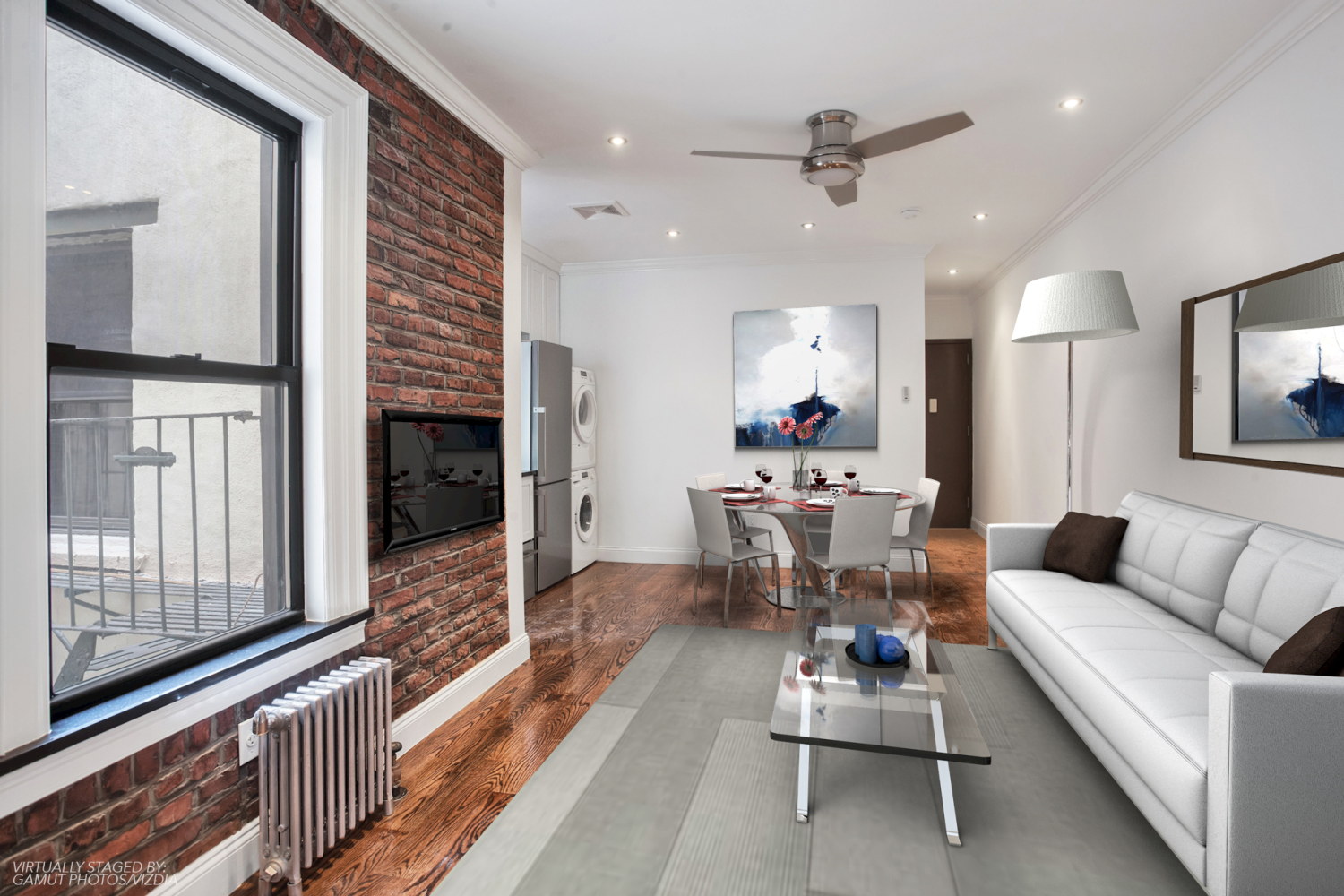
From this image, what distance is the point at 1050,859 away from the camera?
1.82 m

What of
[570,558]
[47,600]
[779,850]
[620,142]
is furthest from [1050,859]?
[570,558]

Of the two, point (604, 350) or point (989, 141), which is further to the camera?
point (604, 350)

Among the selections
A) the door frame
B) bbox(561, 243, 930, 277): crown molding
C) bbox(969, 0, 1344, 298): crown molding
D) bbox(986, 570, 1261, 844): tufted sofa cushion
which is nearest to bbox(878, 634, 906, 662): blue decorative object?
bbox(986, 570, 1261, 844): tufted sofa cushion

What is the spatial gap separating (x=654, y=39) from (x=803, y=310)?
10.8ft

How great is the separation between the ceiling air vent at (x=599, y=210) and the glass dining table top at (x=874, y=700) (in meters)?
2.93

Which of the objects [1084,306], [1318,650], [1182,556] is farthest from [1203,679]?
[1084,306]

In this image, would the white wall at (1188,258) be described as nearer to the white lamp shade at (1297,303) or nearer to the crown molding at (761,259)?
the white lamp shade at (1297,303)

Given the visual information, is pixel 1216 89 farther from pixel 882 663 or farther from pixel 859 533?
pixel 882 663

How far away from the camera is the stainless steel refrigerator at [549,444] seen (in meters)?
4.75

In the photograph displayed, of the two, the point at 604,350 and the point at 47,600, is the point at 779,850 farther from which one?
the point at 604,350

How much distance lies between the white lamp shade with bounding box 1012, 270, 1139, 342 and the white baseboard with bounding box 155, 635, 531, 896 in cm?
303

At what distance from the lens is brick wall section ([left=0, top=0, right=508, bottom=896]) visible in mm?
1500

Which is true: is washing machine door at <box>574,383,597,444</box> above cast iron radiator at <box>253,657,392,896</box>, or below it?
above

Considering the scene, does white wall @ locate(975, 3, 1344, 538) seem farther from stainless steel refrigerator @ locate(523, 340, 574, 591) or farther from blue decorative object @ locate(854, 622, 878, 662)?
stainless steel refrigerator @ locate(523, 340, 574, 591)
